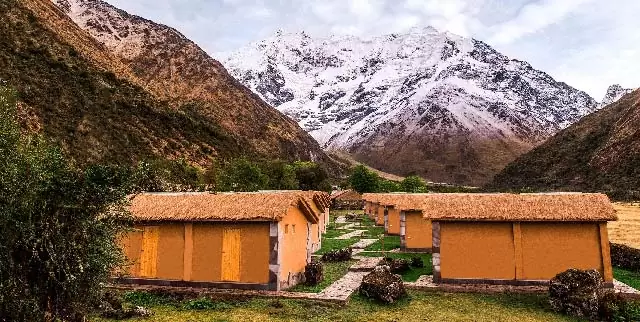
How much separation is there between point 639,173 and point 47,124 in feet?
295

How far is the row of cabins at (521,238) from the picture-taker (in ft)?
72.0

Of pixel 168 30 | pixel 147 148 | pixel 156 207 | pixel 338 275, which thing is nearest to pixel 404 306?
pixel 338 275

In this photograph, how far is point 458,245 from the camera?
22844mm

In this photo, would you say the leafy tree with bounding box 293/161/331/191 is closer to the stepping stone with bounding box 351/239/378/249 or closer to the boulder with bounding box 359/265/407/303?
the stepping stone with bounding box 351/239/378/249

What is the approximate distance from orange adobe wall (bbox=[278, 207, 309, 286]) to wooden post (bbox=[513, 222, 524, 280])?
34.3ft

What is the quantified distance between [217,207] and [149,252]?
12.9ft

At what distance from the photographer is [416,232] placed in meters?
35.0

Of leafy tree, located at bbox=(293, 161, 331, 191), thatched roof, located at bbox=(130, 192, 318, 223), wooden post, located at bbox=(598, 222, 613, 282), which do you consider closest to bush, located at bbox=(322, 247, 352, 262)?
thatched roof, located at bbox=(130, 192, 318, 223)

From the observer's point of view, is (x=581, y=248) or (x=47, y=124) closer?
(x=581, y=248)

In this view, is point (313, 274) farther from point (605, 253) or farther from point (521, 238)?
point (605, 253)

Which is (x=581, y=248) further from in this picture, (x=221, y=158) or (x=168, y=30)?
(x=168, y=30)

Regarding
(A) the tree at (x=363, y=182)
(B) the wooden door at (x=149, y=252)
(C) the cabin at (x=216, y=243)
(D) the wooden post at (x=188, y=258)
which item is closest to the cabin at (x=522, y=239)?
(C) the cabin at (x=216, y=243)

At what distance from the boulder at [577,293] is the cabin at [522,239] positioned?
10.0 ft

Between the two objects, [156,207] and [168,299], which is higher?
[156,207]
